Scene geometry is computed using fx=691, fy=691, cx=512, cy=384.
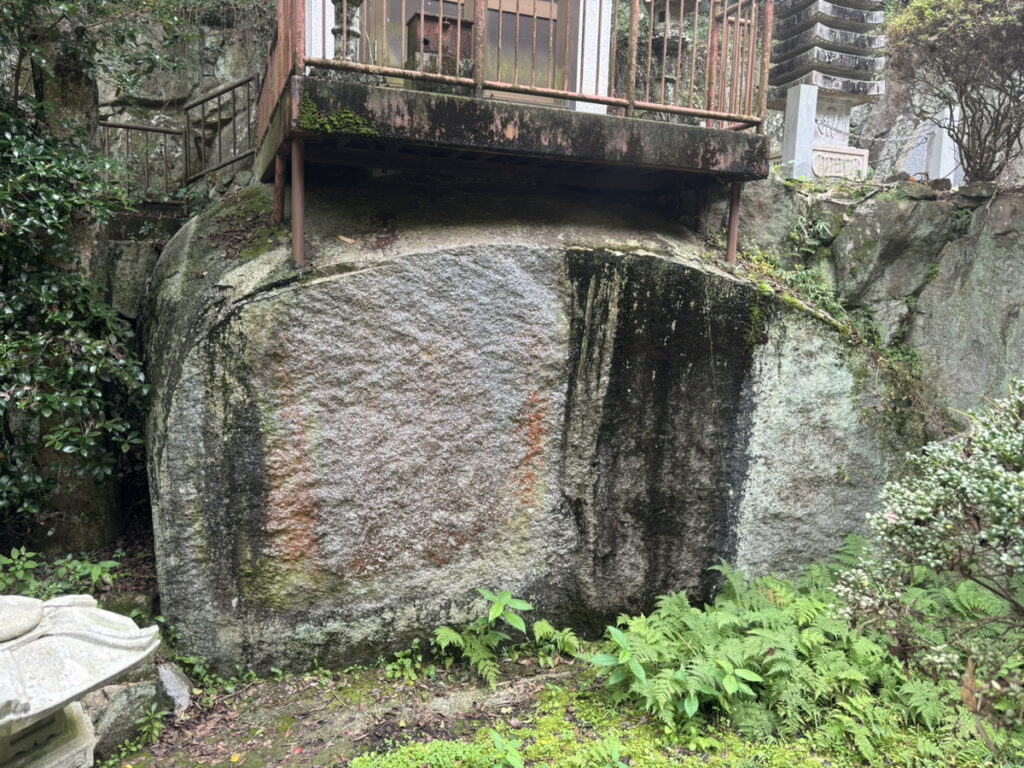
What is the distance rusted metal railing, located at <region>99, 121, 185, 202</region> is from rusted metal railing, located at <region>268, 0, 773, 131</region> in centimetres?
236

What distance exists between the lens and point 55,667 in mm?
2939

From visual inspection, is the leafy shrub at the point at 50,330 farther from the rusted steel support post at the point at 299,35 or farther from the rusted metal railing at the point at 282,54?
the rusted steel support post at the point at 299,35

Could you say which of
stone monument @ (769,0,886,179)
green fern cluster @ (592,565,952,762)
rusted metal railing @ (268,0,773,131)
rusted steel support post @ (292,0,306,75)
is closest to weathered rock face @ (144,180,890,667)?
green fern cluster @ (592,565,952,762)

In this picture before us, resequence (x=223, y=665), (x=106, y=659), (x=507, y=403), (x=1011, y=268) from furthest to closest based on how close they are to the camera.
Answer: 1. (x=1011, y=268)
2. (x=507, y=403)
3. (x=223, y=665)
4. (x=106, y=659)

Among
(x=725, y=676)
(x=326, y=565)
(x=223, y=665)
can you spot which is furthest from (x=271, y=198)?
(x=725, y=676)

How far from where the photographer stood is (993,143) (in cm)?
668

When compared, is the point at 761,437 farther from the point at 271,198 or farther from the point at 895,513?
the point at 271,198

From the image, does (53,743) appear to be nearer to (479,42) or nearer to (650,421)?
(650,421)

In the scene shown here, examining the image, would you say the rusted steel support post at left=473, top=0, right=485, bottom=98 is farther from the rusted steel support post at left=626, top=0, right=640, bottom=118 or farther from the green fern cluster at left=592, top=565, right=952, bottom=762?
the green fern cluster at left=592, top=565, right=952, bottom=762

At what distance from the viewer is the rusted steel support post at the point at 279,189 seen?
470cm

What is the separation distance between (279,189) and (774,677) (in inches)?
183

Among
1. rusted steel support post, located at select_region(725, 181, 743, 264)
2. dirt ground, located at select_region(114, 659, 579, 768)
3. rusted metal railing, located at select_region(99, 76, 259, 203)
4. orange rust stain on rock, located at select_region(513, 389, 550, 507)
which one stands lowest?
dirt ground, located at select_region(114, 659, 579, 768)

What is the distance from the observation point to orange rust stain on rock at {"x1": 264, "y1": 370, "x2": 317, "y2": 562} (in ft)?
14.7

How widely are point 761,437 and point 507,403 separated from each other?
81.2 inches
